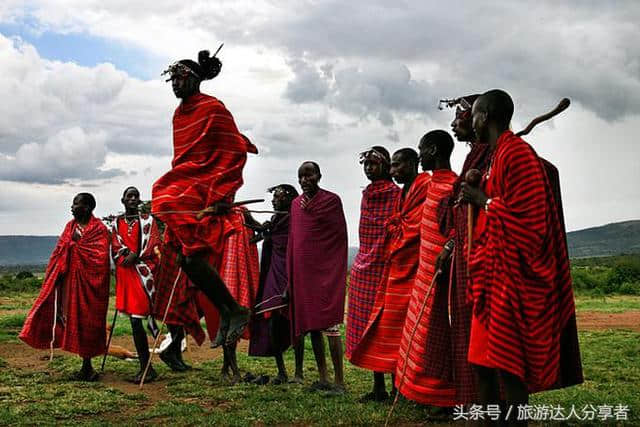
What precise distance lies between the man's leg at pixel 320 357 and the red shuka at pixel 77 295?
2794 mm

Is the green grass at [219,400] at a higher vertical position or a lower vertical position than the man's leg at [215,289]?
lower

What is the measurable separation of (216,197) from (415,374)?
92.7 inches

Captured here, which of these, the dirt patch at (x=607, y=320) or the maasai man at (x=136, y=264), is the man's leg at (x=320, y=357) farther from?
the dirt patch at (x=607, y=320)

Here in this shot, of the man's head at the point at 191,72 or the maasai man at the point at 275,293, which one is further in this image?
the maasai man at the point at 275,293

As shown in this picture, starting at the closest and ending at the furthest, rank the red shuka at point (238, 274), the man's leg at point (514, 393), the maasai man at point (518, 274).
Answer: the maasai man at point (518, 274) → the man's leg at point (514, 393) → the red shuka at point (238, 274)

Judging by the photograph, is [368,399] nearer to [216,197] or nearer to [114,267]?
[216,197]

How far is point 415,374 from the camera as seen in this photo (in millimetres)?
6148

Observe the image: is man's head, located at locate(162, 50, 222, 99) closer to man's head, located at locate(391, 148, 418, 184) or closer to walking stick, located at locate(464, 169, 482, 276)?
man's head, located at locate(391, 148, 418, 184)

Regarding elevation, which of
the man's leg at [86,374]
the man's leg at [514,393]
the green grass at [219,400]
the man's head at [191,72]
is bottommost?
the green grass at [219,400]

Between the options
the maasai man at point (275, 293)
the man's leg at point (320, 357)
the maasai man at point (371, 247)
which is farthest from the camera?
Result: the maasai man at point (275, 293)

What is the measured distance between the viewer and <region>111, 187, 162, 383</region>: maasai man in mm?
9141

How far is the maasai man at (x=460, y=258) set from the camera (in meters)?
5.19

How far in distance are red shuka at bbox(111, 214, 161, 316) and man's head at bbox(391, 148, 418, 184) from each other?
3.54m

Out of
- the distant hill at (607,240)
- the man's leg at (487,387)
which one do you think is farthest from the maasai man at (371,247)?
the distant hill at (607,240)
